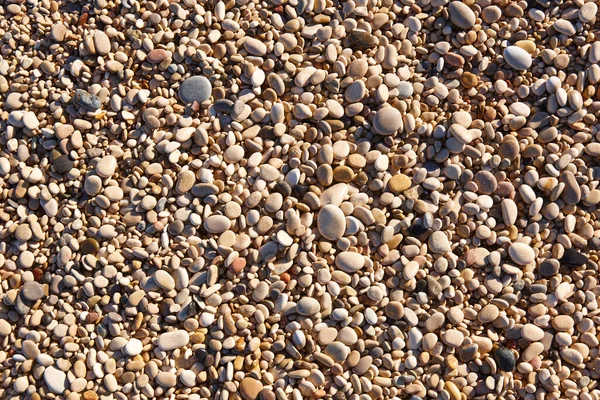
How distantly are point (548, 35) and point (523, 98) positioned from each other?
226mm

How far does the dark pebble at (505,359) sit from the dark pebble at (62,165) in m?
1.26

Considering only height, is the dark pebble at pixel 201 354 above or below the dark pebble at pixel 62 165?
below

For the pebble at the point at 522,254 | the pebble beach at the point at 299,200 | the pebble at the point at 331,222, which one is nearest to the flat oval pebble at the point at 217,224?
the pebble beach at the point at 299,200

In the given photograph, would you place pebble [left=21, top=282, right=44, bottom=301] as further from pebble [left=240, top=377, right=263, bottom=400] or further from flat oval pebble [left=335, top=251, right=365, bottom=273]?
flat oval pebble [left=335, top=251, right=365, bottom=273]

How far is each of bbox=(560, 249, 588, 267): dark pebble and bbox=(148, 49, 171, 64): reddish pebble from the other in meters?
1.25

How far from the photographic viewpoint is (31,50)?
1743 mm

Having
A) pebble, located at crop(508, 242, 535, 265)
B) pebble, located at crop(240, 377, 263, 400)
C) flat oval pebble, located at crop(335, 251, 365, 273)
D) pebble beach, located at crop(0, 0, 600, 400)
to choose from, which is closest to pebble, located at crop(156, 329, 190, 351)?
pebble beach, located at crop(0, 0, 600, 400)

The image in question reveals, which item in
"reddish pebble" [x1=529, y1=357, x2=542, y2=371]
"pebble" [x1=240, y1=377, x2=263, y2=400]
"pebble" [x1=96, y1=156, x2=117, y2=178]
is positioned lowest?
"pebble" [x1=240, y1=377, x2=263, y2=400]

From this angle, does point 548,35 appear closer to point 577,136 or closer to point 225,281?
point 577,136

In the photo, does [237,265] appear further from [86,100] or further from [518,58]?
[518,58]

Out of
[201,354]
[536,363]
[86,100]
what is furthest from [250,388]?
[86,100]

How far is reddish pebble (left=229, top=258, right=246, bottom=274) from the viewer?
151 centimetres

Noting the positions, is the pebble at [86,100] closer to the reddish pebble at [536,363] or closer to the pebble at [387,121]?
the pebble at [387,121]

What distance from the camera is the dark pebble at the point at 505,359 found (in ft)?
4.82
